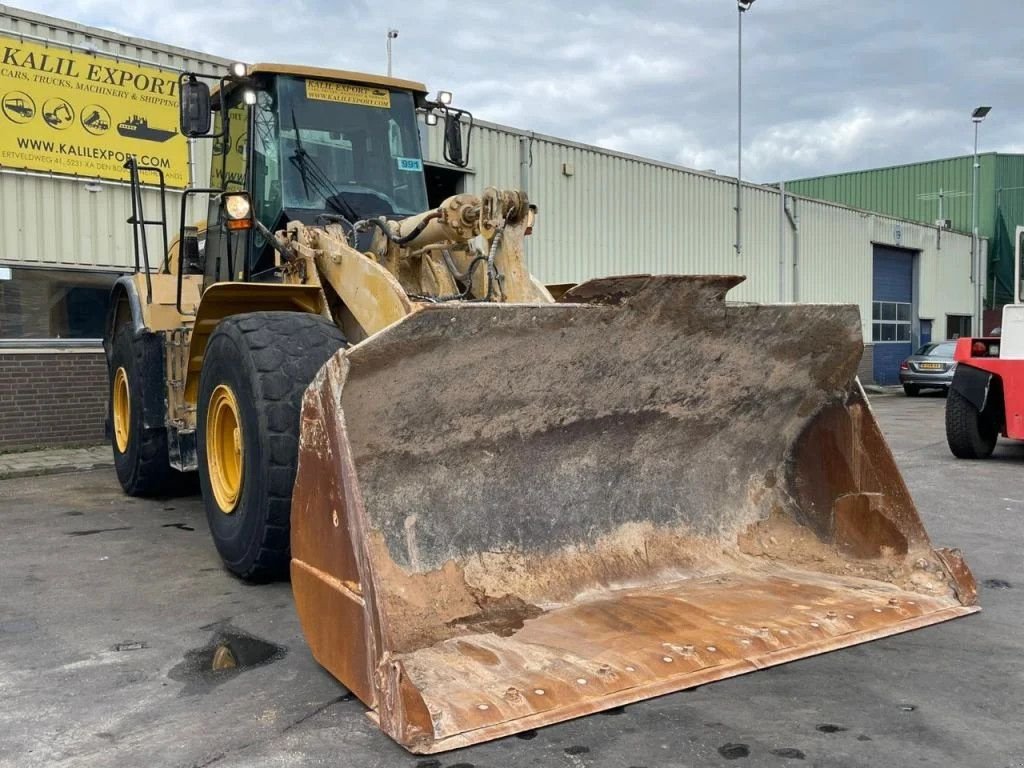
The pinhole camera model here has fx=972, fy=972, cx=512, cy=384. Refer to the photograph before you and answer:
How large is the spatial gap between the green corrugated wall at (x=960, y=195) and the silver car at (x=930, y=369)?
12.3 m

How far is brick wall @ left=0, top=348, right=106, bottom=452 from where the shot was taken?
10586 mm

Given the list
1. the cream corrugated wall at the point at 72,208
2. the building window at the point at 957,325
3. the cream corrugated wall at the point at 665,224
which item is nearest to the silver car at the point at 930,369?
the cream corrugated wall at the point at 665,224

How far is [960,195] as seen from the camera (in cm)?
3397

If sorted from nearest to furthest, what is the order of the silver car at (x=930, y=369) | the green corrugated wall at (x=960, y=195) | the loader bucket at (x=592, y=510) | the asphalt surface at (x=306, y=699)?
the asphalt surface at (x=306, y=699), the loader bucket at (x=592, y=510), the silver car at (x=930, y=369), the green corrugated wall at (x=960, y=195)

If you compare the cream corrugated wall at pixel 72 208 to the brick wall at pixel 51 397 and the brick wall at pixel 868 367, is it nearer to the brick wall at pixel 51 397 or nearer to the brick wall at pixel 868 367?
the brick wall at pixel 51 397

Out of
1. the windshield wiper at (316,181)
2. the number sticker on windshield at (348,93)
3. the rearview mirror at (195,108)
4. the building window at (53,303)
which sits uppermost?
the number sticker on windshield at (348,93)

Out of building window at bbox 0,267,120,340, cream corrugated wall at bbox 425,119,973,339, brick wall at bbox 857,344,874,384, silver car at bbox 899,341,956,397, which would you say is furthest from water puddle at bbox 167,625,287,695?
brick wall at bbox 857,344,874,384

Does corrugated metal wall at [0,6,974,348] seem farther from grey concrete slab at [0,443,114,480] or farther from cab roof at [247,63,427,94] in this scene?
cab roof at [247,63,427,94]

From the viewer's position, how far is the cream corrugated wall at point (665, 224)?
1662 centimetres

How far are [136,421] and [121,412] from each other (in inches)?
32.3

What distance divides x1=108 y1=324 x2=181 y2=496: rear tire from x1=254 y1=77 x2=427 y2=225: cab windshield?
5.37ft

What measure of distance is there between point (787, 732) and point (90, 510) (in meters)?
5.83

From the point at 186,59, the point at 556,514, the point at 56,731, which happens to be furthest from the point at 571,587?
the point at 186,59

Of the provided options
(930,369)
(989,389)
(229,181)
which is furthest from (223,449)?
(930,369)
